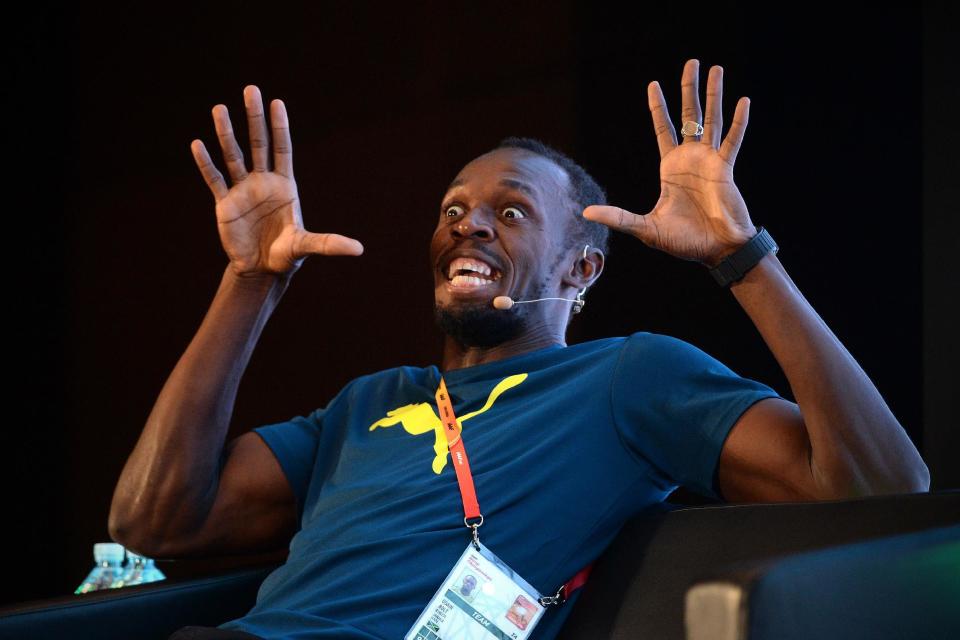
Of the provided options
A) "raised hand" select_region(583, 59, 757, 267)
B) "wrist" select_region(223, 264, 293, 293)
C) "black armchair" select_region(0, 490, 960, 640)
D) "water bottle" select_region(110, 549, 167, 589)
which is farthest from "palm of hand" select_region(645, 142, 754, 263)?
"water bottle" select_region(110, 549, 167, 589)

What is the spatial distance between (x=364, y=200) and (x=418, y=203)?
21cm

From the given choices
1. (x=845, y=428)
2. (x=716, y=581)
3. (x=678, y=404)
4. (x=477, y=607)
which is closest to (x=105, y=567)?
(x=477, y=607)

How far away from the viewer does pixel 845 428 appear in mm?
1334

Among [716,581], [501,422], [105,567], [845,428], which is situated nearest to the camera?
[716,581]

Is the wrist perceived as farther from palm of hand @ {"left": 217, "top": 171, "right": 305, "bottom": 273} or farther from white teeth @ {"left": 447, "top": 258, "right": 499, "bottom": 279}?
white teeth @ {"left": 447, "top": 258, "right": 499, "bottom": 279}

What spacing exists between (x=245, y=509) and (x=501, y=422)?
1.66ft

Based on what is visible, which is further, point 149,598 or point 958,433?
point 958,433

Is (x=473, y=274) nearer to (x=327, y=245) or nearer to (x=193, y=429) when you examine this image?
(x=327, y=245)

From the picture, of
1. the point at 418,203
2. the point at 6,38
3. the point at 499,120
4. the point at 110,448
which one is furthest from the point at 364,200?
the point at 6,38

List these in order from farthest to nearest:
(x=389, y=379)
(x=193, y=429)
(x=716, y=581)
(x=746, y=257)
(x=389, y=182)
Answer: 1. (x=389, y=182)
2. (x=389, y=379)
3. (x=193, y=429)
4. (x=746, y=257)
5. (x=716, y=581)

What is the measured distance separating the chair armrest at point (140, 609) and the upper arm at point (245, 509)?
0.08m

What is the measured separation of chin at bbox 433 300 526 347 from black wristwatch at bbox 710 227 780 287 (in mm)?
519

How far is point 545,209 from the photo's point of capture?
6.59 ft

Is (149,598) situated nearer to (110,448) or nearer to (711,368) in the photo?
(711,368)
